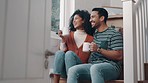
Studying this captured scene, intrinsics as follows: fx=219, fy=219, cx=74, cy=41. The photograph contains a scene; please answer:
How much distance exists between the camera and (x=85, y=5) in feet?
8.12

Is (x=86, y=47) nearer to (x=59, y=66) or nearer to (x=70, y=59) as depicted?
(x=70, y=59)

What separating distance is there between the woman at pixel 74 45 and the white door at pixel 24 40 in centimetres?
37

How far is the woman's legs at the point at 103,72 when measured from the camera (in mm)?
1574

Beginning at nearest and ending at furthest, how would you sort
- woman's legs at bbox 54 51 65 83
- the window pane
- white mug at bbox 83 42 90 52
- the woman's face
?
white mug at bbox 83 42 90 52
woman's legs at bbox 54 51 65 83
the woman's face
the window pane

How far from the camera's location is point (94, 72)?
160 cm

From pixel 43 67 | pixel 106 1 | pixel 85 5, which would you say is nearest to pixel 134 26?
pixel 43 67

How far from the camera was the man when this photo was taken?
1.64 meters

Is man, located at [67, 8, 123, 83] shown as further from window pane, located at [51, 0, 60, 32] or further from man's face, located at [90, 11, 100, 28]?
window pane, located at [51, 0, 60, 32]

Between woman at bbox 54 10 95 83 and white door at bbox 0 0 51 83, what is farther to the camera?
woman at bbox 54 10 95 83

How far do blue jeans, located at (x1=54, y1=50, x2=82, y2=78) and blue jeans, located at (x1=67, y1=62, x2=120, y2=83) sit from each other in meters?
0.10

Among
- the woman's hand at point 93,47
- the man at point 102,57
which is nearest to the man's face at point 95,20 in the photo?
the man at point 102,57

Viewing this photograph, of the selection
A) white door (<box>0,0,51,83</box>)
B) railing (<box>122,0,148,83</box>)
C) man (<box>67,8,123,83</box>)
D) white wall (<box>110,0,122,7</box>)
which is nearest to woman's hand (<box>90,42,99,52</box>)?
man (<box>67,8,123,83</box>)

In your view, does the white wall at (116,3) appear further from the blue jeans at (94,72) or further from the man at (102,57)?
the blue jeans at (94,72)

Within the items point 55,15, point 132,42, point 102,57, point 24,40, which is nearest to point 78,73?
point 102,57
